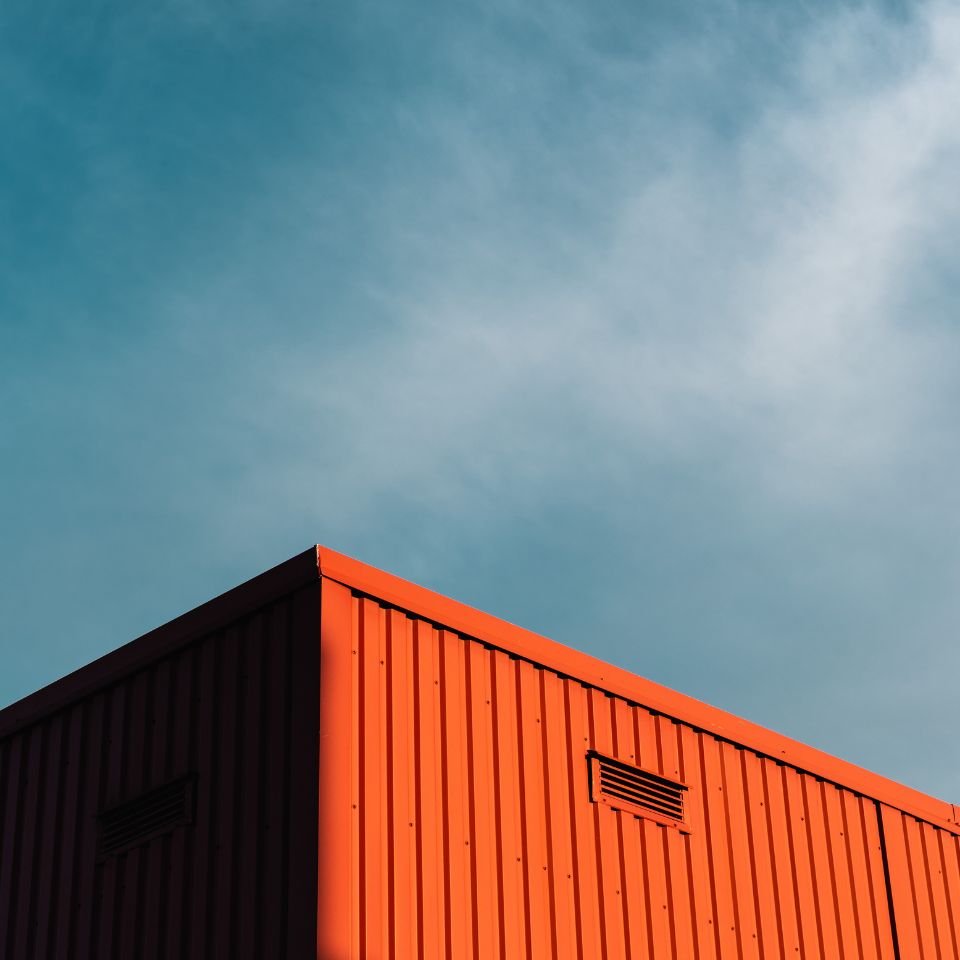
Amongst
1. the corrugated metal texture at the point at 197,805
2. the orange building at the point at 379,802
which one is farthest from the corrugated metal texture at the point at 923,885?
the corrugated metal texture at the point at 197,805

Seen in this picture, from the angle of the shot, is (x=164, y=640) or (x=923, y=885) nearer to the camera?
(x=164, y=640)

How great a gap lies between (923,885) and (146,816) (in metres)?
7.56

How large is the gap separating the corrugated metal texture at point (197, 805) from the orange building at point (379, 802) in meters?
0.02

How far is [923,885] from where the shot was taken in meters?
14.0

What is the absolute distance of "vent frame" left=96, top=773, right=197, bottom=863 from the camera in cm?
1023

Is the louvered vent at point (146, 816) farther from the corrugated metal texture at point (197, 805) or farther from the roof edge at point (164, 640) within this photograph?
the roof edge at point (164, 640)

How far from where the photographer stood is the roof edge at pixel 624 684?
33.9 feet

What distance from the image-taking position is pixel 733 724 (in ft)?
41.5

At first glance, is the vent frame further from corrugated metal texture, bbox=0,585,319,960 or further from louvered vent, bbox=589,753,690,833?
louvered vent, bbox=589,753,690,833

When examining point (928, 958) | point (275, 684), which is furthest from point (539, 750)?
point (928, 958)

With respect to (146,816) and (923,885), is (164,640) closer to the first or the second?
(146,816)

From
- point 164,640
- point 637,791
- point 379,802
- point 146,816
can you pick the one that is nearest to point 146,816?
point 146,816

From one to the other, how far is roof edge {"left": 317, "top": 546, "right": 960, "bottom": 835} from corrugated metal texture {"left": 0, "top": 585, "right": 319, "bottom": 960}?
0.58 m

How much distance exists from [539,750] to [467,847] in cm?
109
